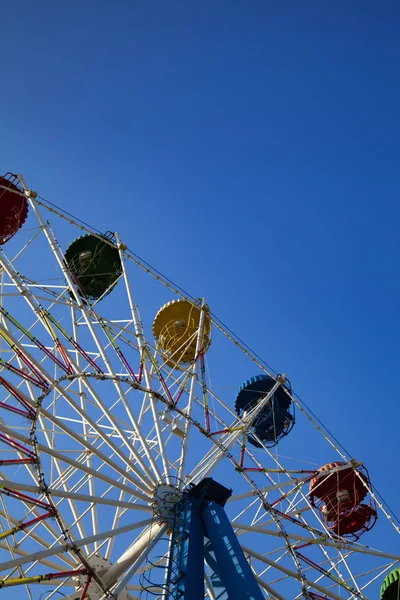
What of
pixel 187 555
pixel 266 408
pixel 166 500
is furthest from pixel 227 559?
pixel 266 408

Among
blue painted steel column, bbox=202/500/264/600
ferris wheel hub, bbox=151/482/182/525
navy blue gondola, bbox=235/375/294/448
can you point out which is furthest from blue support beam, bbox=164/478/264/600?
navy blue gondola, bbox=235/375/294/448

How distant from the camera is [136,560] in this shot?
63.0 feet

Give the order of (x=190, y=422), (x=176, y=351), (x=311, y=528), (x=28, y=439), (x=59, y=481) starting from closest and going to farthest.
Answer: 1. (x=28, y=439)
2. (x=59, y=481)
3. (x=190, y=422)
4. (x=311, y=528)
5. (x=176, y=351)

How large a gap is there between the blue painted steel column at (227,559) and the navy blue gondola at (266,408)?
41.6ft

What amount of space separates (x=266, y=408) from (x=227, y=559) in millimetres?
14690

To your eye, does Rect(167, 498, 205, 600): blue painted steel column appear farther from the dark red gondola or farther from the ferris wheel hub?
the dark red gondola

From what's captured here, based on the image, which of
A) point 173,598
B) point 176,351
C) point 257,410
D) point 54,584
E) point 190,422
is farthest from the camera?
point 176,351

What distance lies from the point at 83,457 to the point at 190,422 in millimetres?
4285

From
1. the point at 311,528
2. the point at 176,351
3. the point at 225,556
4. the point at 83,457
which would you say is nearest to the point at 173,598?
the point at 225,556

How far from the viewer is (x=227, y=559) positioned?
18109 mm

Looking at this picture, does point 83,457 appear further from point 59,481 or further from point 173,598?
point 173,598

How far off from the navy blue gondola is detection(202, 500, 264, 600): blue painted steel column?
A: 12.7 meters

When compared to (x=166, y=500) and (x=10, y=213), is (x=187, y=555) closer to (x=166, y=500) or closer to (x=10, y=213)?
(x=166, y=500)

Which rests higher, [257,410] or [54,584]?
[257,410]
